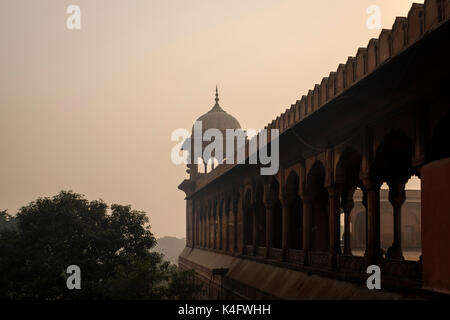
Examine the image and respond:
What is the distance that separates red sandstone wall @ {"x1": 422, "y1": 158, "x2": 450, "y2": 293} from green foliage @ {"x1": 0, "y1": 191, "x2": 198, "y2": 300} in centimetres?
1615

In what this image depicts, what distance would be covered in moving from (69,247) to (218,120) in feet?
66.6

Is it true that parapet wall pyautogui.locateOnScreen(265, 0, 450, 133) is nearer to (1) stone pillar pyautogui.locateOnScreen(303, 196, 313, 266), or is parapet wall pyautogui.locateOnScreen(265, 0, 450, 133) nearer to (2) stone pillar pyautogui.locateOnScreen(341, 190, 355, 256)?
(1) stone pillar pyautogui.locateOnScreen(303, 196, 313, 266)

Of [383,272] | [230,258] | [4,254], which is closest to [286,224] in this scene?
[383,272]

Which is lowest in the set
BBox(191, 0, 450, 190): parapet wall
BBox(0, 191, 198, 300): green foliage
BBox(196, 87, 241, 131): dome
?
BBox(0, 191, 198, 300): green foliage

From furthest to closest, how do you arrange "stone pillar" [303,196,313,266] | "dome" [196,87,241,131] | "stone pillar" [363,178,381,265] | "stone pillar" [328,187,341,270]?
"dome" [196,87,241,131] → "stone pillar" [303,196,313,266] → "stone pillar" [328,187,341,270] → "stone pillar" [363,178,381,265]

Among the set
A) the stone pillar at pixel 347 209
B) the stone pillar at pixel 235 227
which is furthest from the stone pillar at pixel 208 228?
the stone pillar at pixel 347 209

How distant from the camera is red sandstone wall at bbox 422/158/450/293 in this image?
10.1 metres

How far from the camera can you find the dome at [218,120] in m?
48.6

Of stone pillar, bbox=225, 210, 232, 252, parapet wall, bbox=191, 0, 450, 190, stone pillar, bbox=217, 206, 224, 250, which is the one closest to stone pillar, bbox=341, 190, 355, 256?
parapet wall, bbox=191, 0, 450, 190

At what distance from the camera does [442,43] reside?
10594mm

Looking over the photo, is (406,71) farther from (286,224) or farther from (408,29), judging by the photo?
(286,224)

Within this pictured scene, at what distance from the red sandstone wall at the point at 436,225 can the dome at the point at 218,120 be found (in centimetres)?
3775

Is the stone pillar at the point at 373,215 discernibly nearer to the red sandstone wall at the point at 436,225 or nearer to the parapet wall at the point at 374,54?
the parapet wall at the point at 374,54
